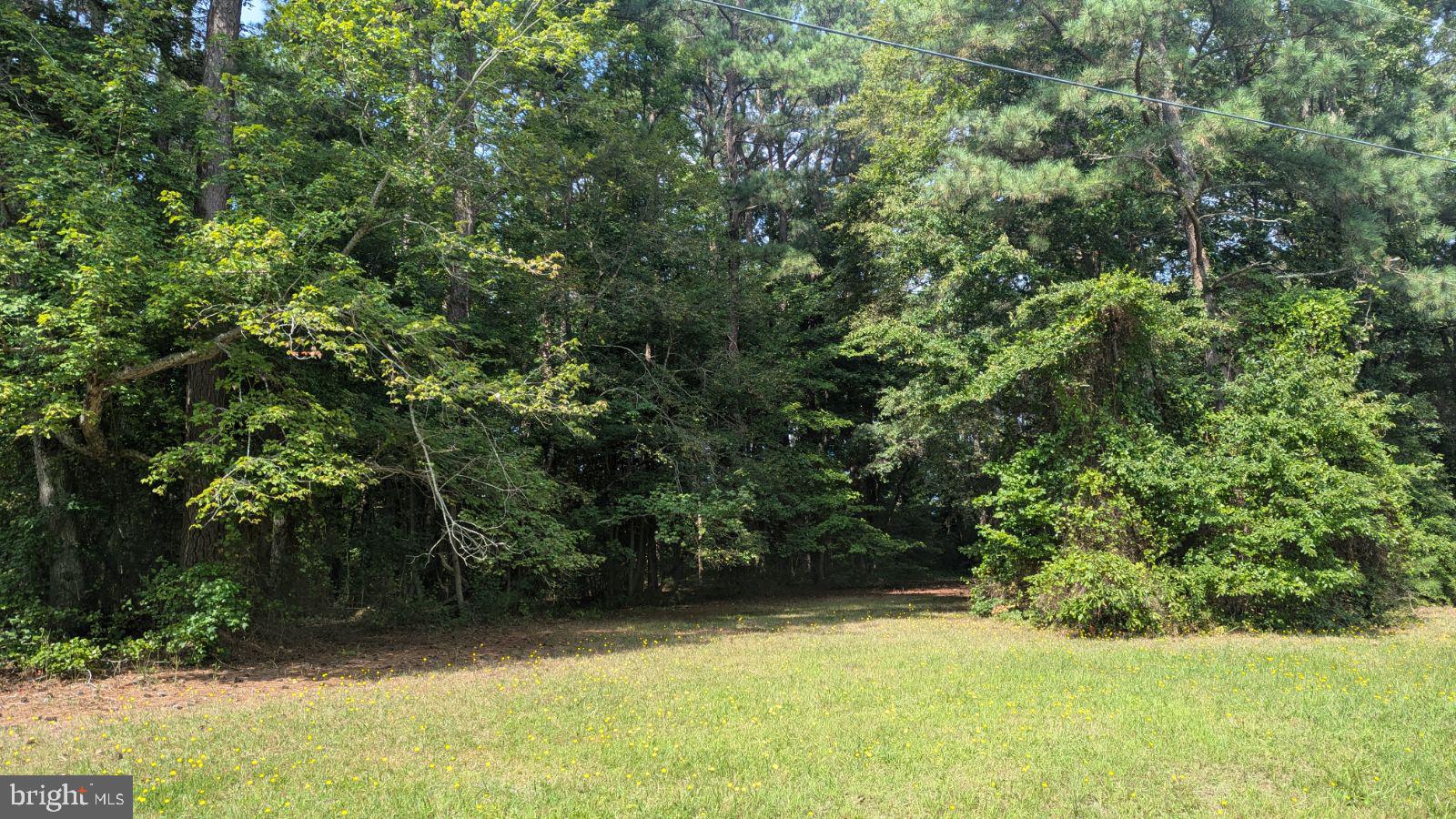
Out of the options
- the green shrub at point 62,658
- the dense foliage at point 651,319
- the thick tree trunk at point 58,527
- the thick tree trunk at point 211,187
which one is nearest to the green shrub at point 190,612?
the dense foliage at point 651,319

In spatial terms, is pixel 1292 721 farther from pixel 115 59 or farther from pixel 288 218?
pixel 115 59

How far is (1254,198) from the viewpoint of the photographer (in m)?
18.1

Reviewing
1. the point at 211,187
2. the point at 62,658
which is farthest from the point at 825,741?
the point at 211,187

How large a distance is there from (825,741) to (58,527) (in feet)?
31.8

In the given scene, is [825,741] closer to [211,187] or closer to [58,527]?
[58,527]

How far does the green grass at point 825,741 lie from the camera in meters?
4.57

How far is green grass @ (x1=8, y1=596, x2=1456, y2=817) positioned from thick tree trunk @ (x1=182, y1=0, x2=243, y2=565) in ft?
11.0

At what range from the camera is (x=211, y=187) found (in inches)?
408

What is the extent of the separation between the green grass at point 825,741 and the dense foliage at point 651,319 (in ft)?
9.30

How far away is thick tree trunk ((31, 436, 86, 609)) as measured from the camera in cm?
941

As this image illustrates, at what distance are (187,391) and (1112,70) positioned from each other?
52.6ft

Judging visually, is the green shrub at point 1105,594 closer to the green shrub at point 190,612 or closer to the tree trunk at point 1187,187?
the tree trunk at point 1187,187

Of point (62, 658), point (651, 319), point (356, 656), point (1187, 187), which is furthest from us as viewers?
point (651, 319)

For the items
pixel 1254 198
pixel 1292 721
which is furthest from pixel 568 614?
pixel 1254 198
